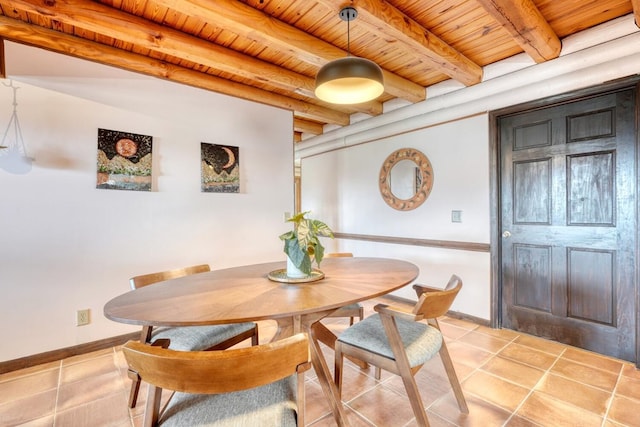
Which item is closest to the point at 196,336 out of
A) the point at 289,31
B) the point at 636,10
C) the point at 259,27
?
the point at 259,27

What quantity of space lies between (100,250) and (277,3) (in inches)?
93.8

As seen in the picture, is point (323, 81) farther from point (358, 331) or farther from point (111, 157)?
point (111, 157)

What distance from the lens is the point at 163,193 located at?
2.77 m

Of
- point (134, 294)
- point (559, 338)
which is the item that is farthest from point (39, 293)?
point (559, 338)

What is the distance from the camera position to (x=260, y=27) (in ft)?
6.53

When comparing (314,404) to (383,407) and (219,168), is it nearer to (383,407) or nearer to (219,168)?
(383,407)

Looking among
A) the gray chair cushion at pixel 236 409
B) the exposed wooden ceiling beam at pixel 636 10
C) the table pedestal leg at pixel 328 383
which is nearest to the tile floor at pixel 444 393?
the table pedestal leg at pixel 328 383

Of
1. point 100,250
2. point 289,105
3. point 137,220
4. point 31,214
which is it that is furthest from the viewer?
point 289,105

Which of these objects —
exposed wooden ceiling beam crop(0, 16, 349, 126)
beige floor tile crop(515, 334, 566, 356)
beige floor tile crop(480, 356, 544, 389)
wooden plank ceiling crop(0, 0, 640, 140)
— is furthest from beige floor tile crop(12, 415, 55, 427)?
beige floor tile crop(515, 334, 566, 356)

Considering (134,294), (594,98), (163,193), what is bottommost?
(134,294)

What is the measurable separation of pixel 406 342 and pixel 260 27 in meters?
2.17

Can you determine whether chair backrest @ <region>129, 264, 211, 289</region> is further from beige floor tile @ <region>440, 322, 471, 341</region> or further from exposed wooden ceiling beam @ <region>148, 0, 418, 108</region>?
beige floor tile @ <region>440, 322, 471, 341</region>

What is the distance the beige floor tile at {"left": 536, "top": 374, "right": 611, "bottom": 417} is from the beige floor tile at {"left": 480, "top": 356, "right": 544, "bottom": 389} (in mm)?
55

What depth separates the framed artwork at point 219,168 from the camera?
3000 mm
